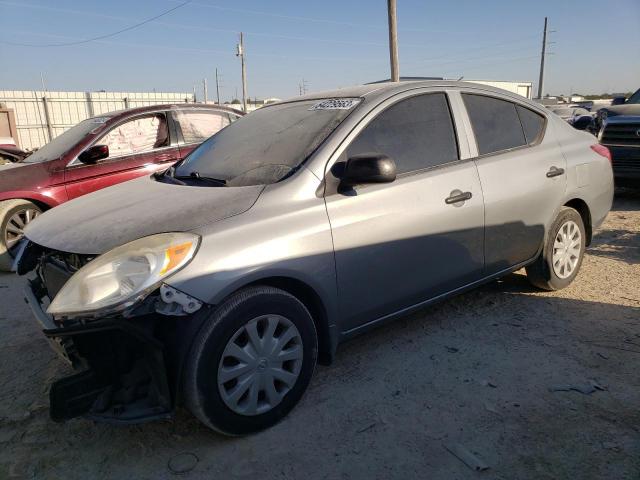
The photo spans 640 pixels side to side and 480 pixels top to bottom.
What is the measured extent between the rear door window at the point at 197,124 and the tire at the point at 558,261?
430cm

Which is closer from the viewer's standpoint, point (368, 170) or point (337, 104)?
point (368, 170)

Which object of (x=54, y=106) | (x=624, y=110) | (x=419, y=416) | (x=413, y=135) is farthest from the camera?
(x=54, y=106)

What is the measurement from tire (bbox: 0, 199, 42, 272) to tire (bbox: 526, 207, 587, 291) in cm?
519

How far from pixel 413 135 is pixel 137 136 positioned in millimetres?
4125

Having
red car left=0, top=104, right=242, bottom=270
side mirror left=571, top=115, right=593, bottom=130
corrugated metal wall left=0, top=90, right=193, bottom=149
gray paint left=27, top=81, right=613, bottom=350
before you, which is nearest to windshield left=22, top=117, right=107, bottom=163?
red car left=0, top=104, right=242, bottom=270

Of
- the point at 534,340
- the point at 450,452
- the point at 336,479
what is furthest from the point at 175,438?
the point at 534,340

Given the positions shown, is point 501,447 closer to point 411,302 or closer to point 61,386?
point 411,302

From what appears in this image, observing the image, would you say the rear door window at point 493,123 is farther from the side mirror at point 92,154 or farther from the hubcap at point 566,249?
the side mirror at point 92,154

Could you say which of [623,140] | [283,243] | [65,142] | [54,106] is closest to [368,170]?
[283,243]

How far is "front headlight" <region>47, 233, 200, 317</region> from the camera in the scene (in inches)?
86.2

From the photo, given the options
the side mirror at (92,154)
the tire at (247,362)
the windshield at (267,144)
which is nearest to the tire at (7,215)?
the side mirror at (92,154)

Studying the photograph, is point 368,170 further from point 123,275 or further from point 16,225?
point 16,225

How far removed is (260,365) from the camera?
2463mm

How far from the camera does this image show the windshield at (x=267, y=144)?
289 centimetres
